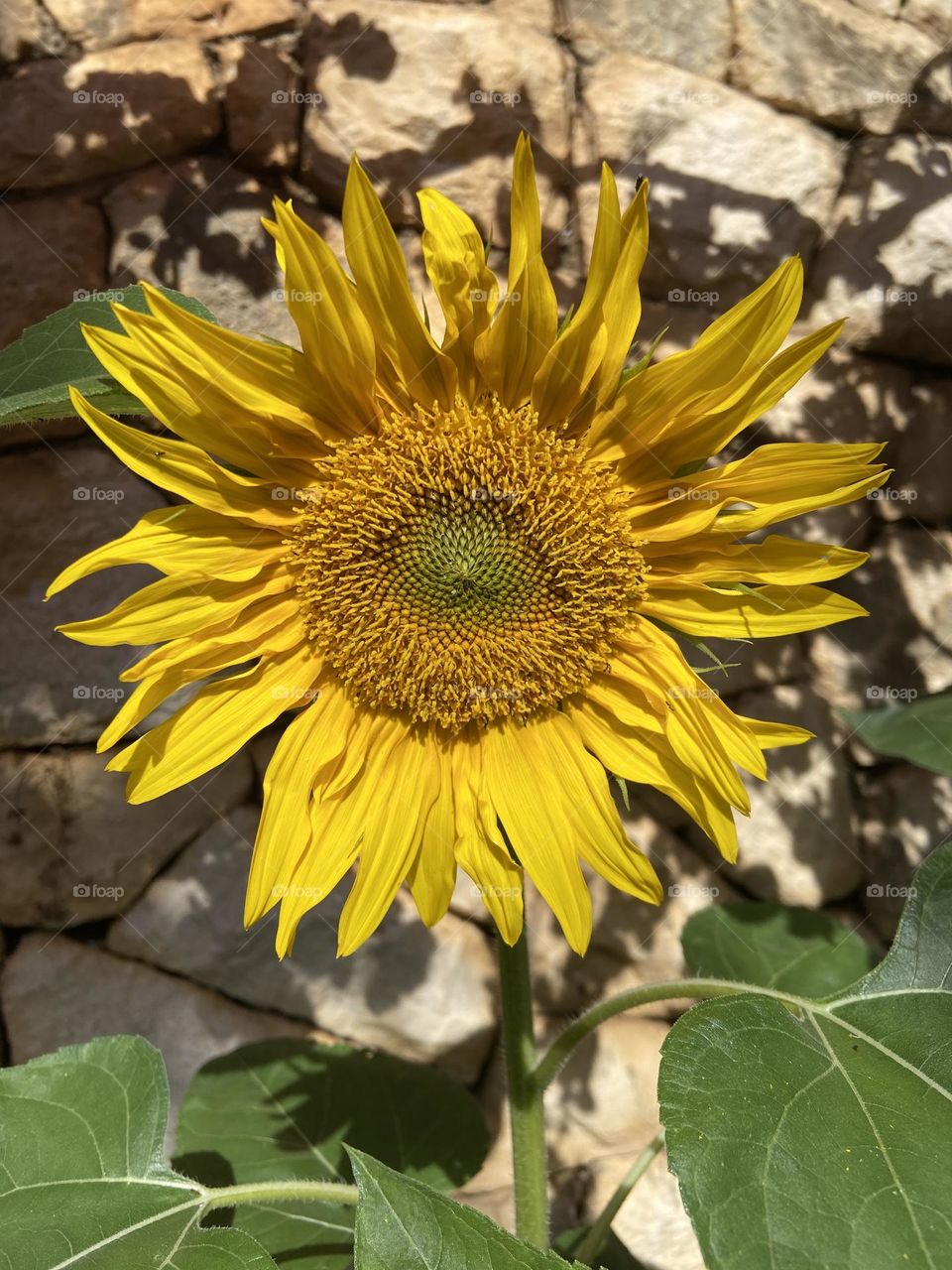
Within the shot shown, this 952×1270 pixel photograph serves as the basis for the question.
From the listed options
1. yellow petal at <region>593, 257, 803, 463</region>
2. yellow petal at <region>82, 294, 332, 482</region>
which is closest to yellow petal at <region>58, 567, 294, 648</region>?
yellow petal at <region>82, 294, 332, 482</region>

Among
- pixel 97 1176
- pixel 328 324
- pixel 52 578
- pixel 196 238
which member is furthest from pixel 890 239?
pixel 97 1176

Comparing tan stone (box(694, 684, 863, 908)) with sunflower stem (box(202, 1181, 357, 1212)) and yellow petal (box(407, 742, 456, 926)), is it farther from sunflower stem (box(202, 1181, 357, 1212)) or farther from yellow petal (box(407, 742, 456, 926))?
sunflower stem (box(202, 1181, 357, 1212))

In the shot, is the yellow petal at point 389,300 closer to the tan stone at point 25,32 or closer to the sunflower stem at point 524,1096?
the sunflower stem at point 524,1096

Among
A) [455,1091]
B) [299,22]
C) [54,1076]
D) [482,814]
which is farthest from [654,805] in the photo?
[299,22]

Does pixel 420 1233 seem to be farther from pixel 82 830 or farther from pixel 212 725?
pixel 82 830

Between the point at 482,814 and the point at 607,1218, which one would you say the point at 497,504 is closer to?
the point at 482,814

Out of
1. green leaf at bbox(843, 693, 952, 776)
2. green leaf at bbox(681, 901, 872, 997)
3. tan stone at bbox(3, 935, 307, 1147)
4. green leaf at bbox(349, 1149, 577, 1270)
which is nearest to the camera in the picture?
green leaf at bbox(349, 1149, 577, 1270)
